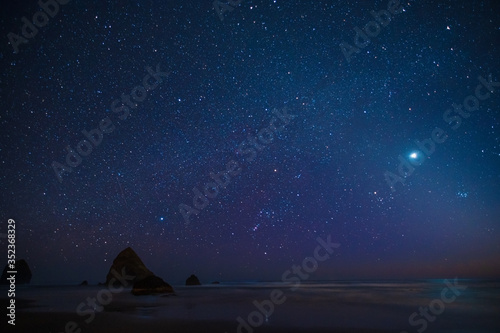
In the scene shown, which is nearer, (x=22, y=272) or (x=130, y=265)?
(x=130, y=265)

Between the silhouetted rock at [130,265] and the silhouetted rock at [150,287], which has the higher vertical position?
the silhouetted rock at [130,265]

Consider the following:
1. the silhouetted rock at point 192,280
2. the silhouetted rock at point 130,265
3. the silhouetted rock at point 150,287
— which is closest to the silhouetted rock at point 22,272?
the silhouetted rock at point 130,265

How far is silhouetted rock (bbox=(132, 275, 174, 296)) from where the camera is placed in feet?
105

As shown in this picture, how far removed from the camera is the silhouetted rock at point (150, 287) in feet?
105

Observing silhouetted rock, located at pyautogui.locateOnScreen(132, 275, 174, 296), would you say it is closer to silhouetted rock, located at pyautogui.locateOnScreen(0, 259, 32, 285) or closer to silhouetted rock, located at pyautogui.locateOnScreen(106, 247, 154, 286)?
silhouetted rock, located at pyautogui.locateOnScreen(106, 247, 154, 286)

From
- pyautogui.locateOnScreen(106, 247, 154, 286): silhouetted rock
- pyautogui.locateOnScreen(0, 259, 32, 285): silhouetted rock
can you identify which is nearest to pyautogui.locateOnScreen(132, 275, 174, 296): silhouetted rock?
pyautogui.locateOnScreen(106, 247, 154, 286): silhouetted rock

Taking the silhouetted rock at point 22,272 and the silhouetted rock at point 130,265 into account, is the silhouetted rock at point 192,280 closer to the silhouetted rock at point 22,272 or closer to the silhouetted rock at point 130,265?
the silhouetted rock at point 130,265

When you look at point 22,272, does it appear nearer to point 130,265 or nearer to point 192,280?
point 130,265

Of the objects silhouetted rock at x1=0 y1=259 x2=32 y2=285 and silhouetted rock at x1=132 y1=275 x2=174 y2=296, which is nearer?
silhouetted rock at x1=132 y1=275 x2=174 y2=296

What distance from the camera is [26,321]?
13.3 metres

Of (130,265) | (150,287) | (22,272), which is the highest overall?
(22,272)

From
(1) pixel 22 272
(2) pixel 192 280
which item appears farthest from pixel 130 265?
(1) pixel 22 272

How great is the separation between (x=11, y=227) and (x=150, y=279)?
21767 mm

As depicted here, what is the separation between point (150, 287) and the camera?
107ft
